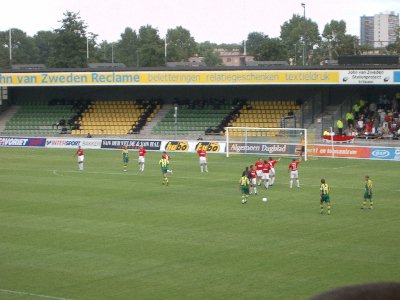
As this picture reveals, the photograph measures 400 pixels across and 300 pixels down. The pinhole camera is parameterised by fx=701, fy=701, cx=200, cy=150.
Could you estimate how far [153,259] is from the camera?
20.4m

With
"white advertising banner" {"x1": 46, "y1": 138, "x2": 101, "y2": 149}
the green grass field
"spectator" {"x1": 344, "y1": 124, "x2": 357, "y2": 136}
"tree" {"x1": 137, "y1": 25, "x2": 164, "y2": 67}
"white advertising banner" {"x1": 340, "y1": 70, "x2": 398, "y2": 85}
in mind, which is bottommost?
the green grass field

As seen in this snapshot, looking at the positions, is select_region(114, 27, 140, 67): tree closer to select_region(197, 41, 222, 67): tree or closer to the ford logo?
select_region(197, 41, 222, 67): tree

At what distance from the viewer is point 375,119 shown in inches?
2382

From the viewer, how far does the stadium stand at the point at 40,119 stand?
72562 mm

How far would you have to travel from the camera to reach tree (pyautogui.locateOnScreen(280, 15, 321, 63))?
142 m

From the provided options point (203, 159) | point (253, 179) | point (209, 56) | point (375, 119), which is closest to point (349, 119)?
point (375, 119)

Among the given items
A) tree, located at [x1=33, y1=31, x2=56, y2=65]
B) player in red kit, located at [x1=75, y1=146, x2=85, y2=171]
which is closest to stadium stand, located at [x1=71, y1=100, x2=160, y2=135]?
player in red kit, located at [x1=75, y1=146, x2=85, y2=171]

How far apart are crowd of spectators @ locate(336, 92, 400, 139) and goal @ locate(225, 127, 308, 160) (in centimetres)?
671

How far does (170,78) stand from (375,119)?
1962cm

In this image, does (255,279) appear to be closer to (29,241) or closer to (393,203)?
(29,241)

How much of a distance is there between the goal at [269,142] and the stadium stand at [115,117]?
52.9 ft

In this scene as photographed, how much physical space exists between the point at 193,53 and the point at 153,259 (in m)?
150

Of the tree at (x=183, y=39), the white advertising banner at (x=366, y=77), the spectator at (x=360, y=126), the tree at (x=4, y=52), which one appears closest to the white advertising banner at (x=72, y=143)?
the white advertising banner at (x=366, y=77)

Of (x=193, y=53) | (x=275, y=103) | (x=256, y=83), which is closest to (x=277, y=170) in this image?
(x=256, y=83)
